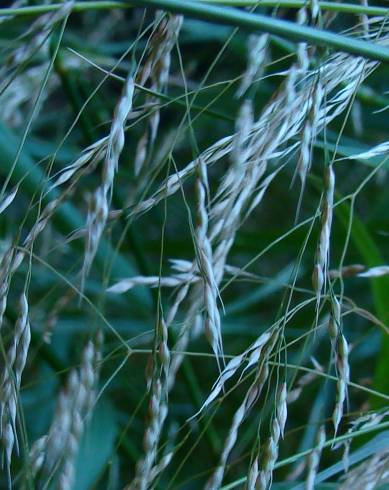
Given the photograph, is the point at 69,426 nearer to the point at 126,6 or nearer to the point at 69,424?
the point at 69,424

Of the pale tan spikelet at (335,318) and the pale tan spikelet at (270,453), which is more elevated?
the pale tan spikelet at (335,318)

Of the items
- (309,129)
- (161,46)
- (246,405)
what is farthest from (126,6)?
(246,405)

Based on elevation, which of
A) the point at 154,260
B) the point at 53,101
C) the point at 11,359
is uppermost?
the point at 11,359

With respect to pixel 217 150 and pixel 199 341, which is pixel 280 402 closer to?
pixel 217 150

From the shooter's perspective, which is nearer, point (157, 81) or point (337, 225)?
point (157, 81)

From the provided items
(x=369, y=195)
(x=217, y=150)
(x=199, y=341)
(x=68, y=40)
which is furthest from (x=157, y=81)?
(x=369, y=195)

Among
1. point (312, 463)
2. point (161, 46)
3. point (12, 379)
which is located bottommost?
point (312, 463)

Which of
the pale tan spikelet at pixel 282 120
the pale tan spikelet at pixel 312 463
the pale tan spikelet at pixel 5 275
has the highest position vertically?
the pale tan spikelet at pixel 282 120

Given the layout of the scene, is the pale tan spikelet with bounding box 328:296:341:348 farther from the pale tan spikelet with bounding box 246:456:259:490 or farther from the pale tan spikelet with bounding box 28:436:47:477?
the pale tan spikelet with bounding box 28:436:47:477

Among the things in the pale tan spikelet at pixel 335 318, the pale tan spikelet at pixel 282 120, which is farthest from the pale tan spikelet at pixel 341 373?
the pale tan spikelet at pixel 282 120

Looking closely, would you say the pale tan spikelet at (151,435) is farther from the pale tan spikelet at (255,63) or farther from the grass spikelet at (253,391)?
the pale tan spikelet at (255,63)

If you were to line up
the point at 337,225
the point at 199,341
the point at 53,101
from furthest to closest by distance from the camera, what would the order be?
the point at 53,101 → the point at 199,341 → the point at 337,225
